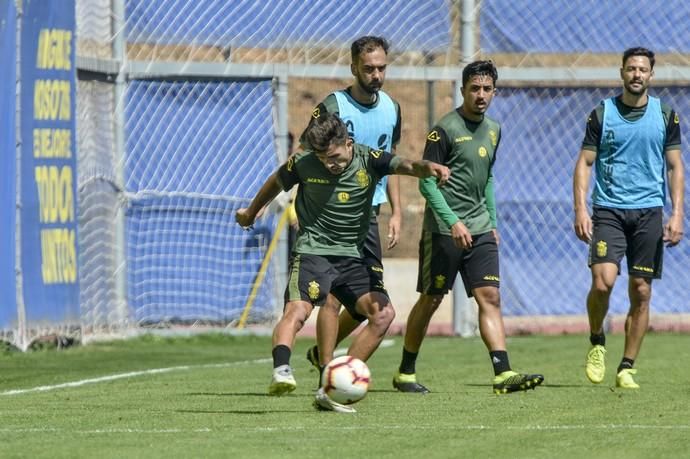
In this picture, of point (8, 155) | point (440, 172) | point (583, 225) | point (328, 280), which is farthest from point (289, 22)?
point (440, 172)

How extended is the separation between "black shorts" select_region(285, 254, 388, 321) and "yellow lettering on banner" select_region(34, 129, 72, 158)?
5.11 m

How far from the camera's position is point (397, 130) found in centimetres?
1059

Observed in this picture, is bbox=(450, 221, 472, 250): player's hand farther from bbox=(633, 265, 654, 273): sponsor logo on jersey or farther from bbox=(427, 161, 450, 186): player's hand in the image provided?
bbox=(633, 265, 654, 273): sponsor logo on jersey

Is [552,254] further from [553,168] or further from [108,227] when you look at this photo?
[108,227]

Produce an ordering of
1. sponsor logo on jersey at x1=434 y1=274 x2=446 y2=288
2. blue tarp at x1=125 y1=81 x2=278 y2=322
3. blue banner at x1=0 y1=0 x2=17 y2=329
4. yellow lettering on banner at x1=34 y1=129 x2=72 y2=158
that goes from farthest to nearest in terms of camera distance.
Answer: blue tarp at x1=125 y1=81 x2=278 y2=322 → yellow lettering on banner at x1=34 y1=129 x2=72 y2=158 → blue banner at x1=0 y1=0 x2=17 y2=329 → sponsor logo on jersey at x1=434 y1=274 x2=446 y2=288

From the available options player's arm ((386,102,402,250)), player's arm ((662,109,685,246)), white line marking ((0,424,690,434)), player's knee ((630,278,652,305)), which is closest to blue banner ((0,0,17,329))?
player's arm ((386,102,402,250))

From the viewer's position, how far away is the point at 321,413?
873 centimetres

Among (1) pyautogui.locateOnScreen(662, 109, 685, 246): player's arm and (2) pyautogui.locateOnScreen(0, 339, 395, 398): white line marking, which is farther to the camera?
(1) pyautogui.locateOnScreen(662, 109, 685, 246): player's arm

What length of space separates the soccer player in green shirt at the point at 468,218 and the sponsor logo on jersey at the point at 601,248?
714 mm

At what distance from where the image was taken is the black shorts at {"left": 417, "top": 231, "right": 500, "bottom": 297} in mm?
10484

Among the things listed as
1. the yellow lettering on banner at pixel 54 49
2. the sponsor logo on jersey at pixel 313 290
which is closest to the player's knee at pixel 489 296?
the sponsor logo on jersey at pixel 313 290

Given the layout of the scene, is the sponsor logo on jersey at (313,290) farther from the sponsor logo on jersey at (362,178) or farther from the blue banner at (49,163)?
the blue banner at (49,163)

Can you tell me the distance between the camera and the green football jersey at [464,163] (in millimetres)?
10461

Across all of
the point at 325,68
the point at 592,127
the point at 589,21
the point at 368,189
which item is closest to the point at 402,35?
the point at 325,68
